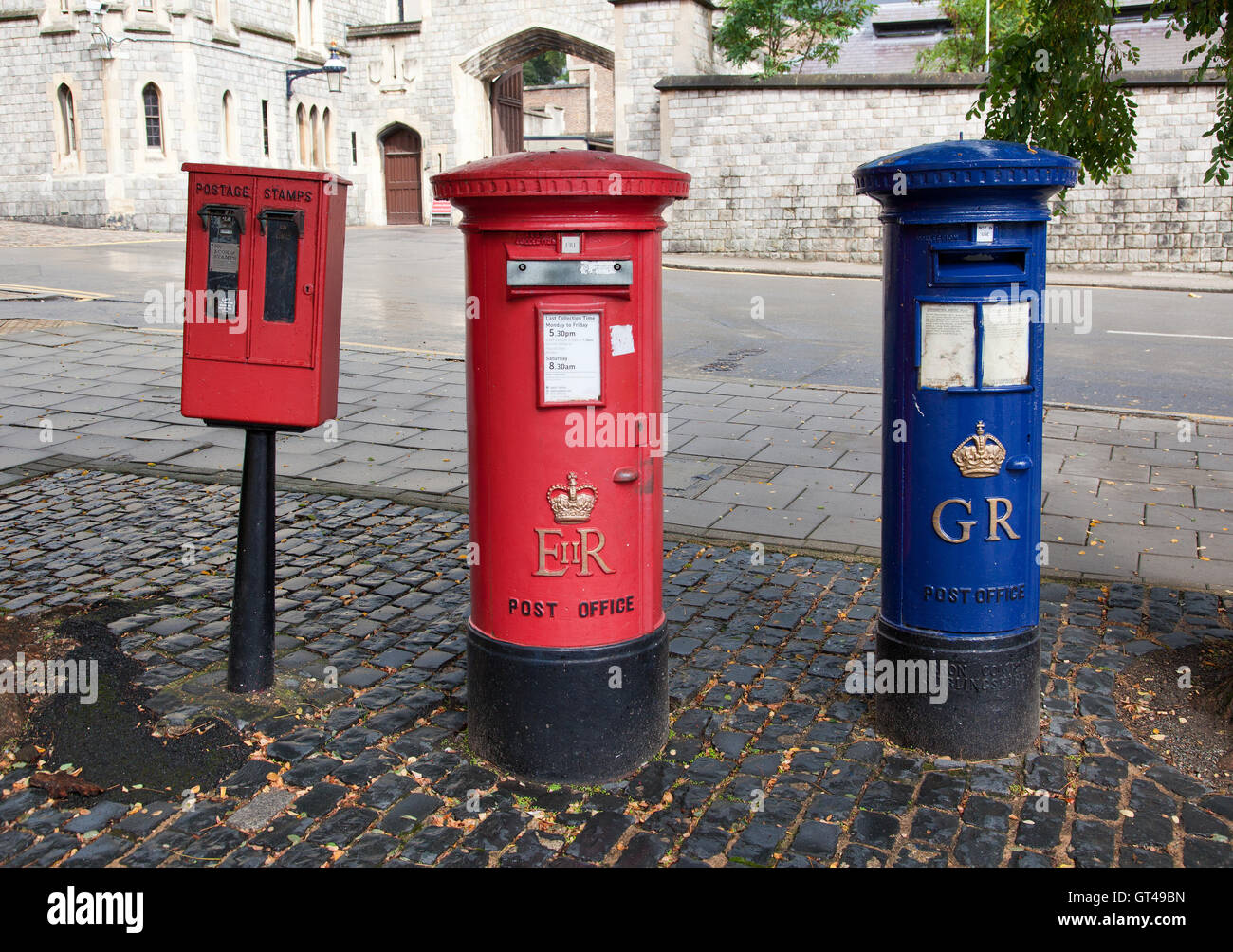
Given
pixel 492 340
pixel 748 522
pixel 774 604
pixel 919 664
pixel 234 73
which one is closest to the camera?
pixel 492 340

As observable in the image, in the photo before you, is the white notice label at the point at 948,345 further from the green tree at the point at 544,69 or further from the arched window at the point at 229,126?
the green tree at the point at 544,69

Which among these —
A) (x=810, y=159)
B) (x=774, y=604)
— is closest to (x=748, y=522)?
(x=774, y=604)

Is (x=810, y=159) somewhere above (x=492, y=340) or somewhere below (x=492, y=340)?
above

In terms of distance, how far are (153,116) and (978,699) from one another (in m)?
32.2

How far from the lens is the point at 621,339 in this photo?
11.0ft

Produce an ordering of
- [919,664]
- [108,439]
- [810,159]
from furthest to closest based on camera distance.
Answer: [810,159]
[108,439]
[919,664]

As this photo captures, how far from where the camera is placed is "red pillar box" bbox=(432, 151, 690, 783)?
3250 millimetres

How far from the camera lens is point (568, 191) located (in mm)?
3160

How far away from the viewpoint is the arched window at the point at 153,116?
30938mm

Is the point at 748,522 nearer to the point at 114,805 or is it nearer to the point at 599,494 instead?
the point at 599,494

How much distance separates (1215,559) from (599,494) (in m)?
3.44

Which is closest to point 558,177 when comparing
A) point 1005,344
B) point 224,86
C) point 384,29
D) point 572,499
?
point 572,499

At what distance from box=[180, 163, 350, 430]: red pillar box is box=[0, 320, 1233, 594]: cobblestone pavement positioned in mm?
2514

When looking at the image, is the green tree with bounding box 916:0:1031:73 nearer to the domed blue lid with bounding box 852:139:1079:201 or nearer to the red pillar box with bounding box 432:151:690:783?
the domed blue lid with bounding box 852:139:1079:201
